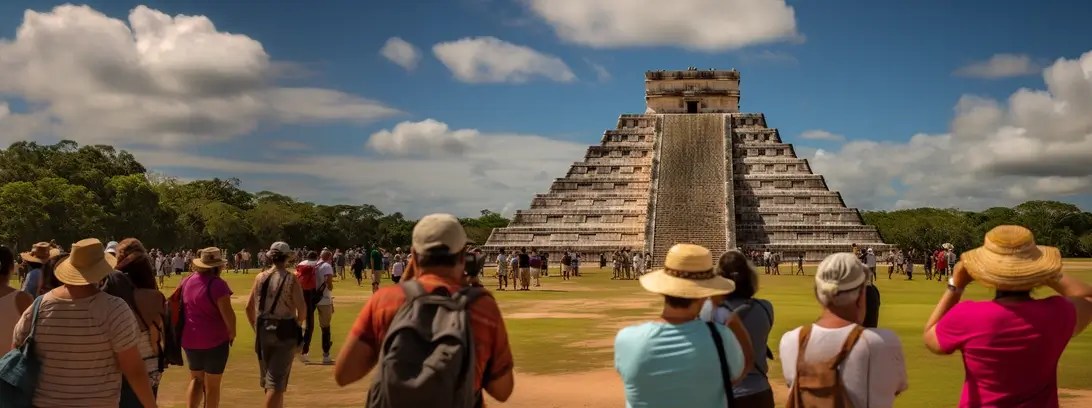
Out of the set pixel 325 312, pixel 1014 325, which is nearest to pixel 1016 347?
pixel 1014 325

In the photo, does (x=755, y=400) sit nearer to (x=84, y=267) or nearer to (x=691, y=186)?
(x=84, y=267)

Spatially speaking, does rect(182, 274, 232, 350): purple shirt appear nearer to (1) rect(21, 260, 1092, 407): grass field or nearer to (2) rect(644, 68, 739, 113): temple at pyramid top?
(1) rect(21, 260, 1092, 407): grass field

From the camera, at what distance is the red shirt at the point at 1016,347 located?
3.64 meters

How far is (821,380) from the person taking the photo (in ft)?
12.5

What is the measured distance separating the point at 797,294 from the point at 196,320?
18.5 meters

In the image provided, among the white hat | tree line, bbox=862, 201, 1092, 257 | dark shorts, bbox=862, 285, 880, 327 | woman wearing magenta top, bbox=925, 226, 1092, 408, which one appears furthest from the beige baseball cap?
tree line, bbox=862, 201, 1092, 257

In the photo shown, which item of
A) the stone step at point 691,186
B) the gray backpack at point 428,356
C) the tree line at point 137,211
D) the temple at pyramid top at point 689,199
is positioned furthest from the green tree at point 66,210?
the gray backpack at point 428,356

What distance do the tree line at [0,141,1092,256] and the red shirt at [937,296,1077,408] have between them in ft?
144

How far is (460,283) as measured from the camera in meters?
3.47

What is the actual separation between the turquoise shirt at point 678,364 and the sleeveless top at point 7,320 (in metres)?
3.58

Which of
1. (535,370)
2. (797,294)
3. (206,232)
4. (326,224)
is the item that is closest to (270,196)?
(326,224)

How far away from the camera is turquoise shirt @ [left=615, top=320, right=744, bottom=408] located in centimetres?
365

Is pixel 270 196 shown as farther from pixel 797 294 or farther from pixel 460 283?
pixel 460 283

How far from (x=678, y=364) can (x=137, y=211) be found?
49.8m
